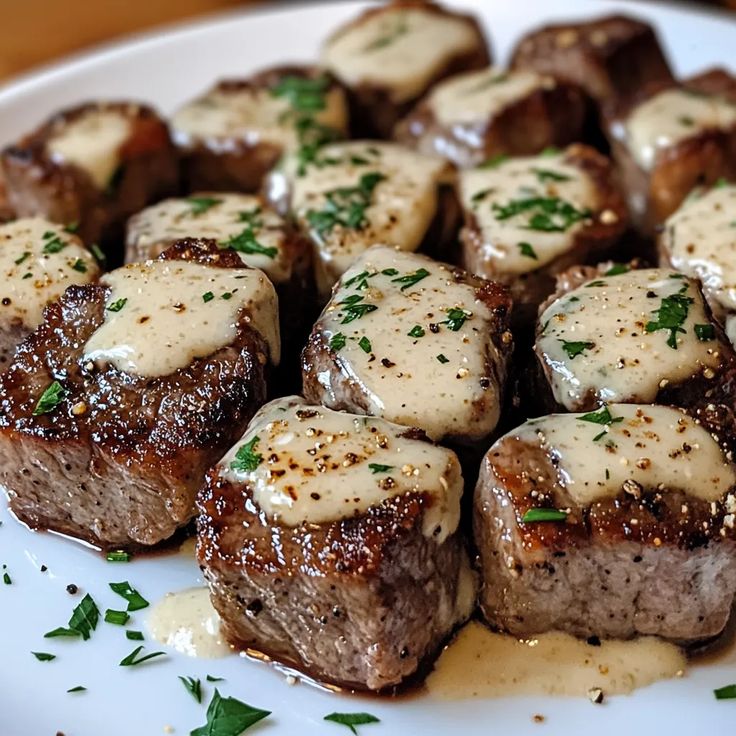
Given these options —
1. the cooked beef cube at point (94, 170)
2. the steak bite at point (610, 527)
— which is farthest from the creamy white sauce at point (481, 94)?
the steak bite at point (610, 527)

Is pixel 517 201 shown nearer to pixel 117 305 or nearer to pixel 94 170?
pixel 117 305

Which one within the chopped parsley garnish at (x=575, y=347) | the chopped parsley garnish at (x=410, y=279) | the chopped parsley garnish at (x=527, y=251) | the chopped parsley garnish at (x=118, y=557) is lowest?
the chopped parsley garnish at (x=118, y=557)

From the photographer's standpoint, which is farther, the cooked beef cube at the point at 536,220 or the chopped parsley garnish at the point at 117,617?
the cooked beef cube at the point at 536,220

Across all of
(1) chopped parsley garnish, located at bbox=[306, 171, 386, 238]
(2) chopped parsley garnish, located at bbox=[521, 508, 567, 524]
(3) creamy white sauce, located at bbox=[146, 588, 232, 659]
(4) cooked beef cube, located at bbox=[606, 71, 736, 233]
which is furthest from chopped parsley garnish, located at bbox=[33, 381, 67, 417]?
(4) cooked beef cube, located at bbox=[606, 71, 736, 233]

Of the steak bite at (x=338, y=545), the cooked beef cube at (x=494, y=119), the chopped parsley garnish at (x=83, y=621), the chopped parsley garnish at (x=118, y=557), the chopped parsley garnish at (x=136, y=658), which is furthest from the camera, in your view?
the cooked beef cube at (x=494, y=119)

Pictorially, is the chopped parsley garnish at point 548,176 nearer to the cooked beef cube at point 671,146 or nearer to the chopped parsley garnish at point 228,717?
the cooked beef cube at point 671,146

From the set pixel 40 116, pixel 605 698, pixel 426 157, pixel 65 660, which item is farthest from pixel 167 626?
pixel 40 116

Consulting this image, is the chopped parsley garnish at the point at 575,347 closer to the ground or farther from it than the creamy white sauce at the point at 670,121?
closer to the ground
